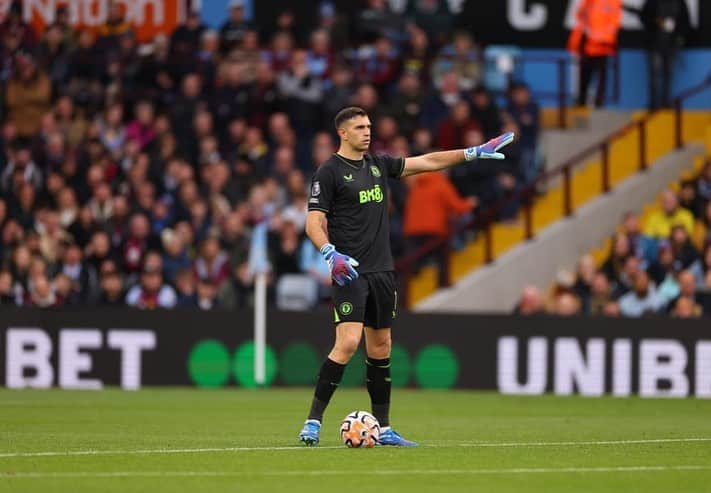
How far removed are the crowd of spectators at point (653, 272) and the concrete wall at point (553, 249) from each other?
0.98 metres

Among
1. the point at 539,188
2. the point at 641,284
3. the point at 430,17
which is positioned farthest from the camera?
the point at 430,17

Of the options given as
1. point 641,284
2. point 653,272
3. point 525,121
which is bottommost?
point 641,284

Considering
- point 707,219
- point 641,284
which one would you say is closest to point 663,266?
point 641,284

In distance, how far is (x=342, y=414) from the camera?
17.6 m

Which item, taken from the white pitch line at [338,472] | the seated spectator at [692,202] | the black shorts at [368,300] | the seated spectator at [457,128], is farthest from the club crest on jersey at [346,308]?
the seated spectator at [457,128]

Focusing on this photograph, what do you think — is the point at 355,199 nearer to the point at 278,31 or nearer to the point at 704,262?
the point at 704,262

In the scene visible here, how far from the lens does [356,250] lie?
512 inches

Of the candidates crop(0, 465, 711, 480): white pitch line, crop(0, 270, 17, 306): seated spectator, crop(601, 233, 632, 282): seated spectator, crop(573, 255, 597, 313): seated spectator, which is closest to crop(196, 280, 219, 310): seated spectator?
crop(0, 270, 17, 306): seated spectator

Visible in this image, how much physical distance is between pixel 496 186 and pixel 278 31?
501 cm

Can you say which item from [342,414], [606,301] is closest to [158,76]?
[606,301]

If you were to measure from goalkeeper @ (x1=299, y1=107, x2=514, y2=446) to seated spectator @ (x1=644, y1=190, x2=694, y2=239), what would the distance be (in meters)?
11.2

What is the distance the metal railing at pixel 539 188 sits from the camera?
24.7m

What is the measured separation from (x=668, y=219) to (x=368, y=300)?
1200cm

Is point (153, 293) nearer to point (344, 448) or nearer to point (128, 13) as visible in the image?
point (128, 13)
